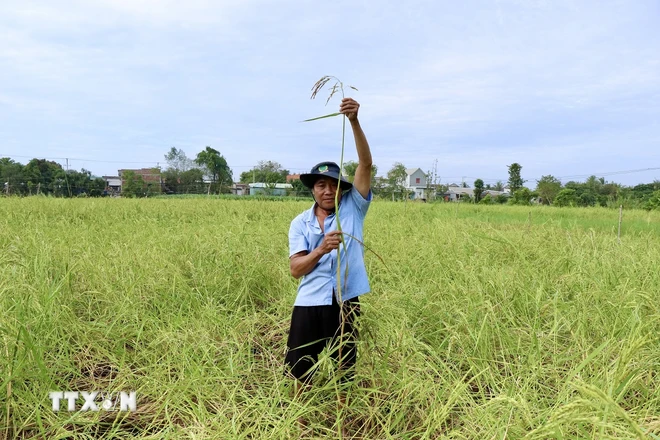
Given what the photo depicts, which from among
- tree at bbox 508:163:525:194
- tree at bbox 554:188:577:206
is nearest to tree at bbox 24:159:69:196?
tree at bbox 554:188:577:206

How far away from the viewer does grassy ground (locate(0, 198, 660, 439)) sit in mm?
1437

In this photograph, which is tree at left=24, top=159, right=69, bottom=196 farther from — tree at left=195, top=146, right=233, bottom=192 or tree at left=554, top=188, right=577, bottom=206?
tree at left=554, top=188, right=577, bottom=206

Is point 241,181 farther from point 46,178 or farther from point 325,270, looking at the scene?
point 325,270

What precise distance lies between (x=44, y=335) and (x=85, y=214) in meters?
5.54

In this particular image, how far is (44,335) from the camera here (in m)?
1.95

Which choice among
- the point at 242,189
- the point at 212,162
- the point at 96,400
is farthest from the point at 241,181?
the point at 96,400

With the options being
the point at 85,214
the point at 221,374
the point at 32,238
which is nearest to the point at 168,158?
the point at 85,214

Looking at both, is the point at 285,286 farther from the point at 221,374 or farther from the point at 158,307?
the point at 221,374

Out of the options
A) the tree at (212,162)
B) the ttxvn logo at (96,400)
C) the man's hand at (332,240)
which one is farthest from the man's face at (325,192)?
the tree at (212,162)

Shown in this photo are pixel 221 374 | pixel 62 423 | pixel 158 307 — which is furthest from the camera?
pixel 158 307

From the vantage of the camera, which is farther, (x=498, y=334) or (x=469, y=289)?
(x=469, y=289)

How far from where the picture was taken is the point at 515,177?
125ft

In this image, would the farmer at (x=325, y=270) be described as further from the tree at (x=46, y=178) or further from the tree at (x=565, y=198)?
the tree at (x=565, y=198)

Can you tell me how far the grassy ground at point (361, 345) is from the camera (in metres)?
1.44
